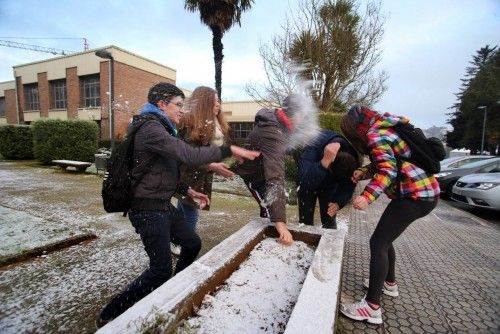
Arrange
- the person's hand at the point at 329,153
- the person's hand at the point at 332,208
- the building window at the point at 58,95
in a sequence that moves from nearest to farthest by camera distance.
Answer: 1. the person's hand at the point at 329,153
2. the person's hand at the point at 332,208
3. the building window at the point at 58,95

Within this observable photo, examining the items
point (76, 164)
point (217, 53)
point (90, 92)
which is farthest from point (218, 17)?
point (90, 92)

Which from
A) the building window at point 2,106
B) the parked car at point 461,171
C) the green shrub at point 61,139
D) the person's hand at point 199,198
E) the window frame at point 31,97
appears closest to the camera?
the person's hand at point 199,198

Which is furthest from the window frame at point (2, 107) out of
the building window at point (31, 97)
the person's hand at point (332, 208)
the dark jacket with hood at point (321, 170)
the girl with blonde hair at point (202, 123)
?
the person's hand at point (332, 208)

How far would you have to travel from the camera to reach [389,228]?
2.40m

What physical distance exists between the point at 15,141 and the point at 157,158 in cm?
1838

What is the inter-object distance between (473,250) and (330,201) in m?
3.30

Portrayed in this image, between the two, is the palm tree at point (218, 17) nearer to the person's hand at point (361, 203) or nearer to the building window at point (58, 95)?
the person's hand at point (361, 203)

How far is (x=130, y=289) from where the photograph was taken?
6.95 feet

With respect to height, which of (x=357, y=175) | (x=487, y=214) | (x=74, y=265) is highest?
(x=357, y=175)

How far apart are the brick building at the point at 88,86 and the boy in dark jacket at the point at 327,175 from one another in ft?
60.2

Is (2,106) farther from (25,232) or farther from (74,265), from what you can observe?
(74,265)

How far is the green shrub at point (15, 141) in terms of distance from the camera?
15977 mm

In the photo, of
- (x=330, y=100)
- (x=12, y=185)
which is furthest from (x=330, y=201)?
(x=330, y=100)

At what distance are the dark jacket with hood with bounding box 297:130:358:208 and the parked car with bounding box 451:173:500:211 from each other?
6456 millimetres
